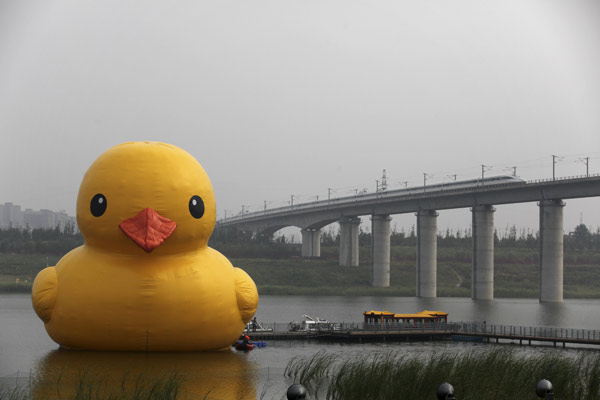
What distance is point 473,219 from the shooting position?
85062 millimetres

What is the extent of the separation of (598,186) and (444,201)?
59.8ft

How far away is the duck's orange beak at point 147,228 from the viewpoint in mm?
24453

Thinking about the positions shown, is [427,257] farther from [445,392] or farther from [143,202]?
[445,392]

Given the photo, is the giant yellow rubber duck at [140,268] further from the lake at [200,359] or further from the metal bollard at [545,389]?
the metal bollard at [545,389]

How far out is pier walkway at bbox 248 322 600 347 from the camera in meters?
40.9

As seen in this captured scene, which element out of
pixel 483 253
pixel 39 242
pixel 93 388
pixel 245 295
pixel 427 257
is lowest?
pixel 93 388

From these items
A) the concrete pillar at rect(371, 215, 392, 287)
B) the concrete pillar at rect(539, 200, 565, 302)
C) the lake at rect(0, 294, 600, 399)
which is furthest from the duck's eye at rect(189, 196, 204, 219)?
the concrete pillar at rect(371, 215, 392, 287)

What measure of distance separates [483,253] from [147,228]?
6271 centimetres

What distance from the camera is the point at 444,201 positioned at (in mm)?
87562

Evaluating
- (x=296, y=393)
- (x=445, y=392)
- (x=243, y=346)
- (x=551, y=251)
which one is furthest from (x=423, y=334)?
(x=551, y=251)

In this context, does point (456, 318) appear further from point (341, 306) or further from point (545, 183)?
point (545, 183)

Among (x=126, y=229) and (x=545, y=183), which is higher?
(x=545, y=183)

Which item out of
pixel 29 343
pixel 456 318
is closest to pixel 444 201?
pixel 456 318

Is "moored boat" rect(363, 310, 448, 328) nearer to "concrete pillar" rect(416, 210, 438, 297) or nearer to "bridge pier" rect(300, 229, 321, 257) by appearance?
"concrete pillar" rect(416, 210, 438, 297)
